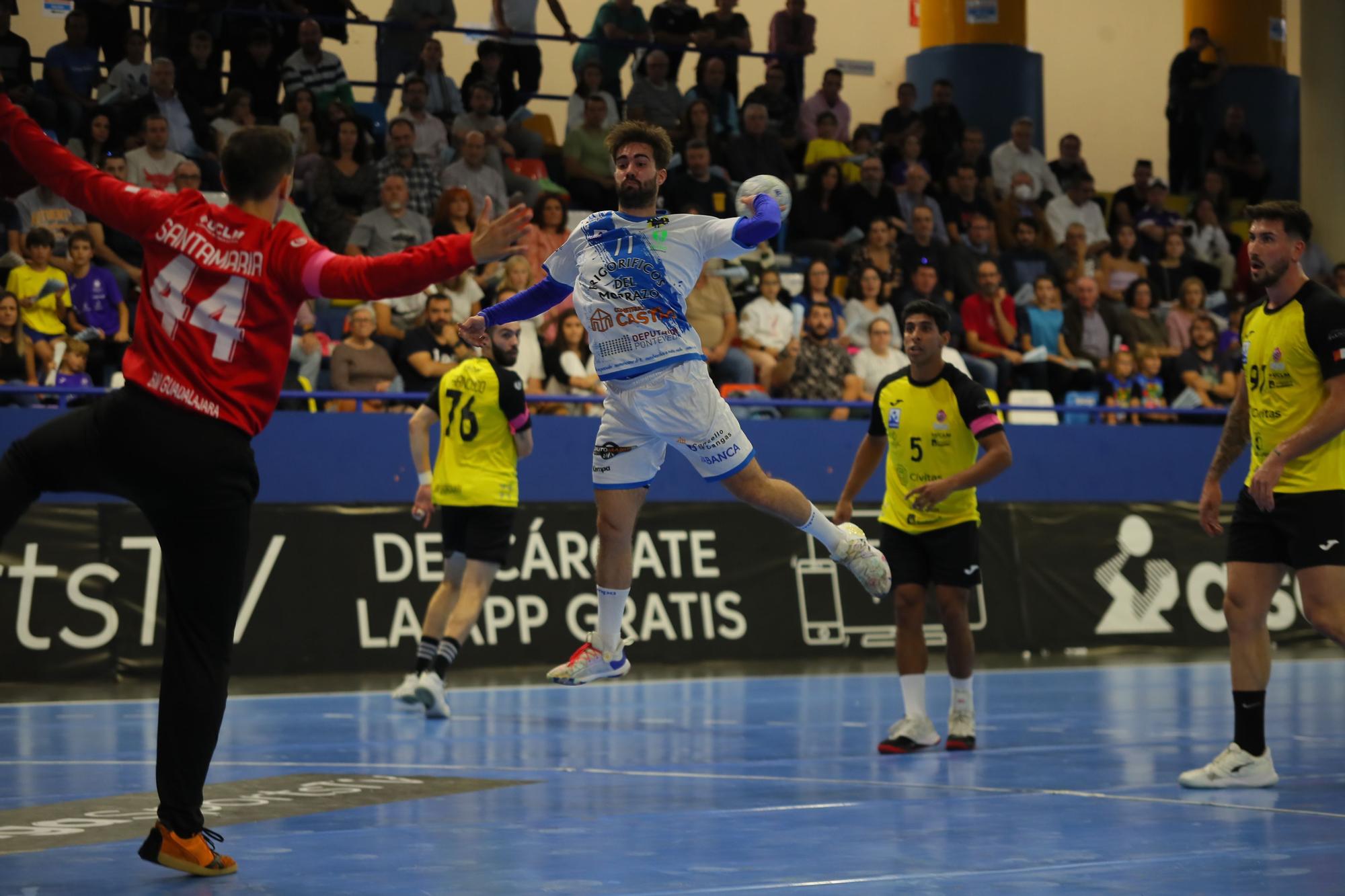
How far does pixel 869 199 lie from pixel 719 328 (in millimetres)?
3718

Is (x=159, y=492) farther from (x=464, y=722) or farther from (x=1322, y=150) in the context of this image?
(x=1322, y=150)

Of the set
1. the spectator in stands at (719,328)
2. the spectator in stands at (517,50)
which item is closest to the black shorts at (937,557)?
the spectator in stands at (719,328)

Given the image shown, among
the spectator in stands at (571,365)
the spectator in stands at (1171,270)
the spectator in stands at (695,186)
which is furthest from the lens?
the spectator in stands at (1171,270)

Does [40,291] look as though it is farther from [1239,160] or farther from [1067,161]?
[1239,160]

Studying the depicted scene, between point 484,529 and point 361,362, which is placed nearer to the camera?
point 484,529

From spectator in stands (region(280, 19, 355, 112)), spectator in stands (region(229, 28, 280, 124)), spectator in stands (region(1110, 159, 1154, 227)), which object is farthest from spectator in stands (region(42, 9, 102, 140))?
spectator in stands (region(1110, 159, 1154, 227))

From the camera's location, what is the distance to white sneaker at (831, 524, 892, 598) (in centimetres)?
778

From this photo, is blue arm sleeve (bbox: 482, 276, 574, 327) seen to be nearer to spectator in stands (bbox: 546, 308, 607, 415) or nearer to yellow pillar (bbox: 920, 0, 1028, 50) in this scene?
spectator in stands (bbox: 546, 308, 607, 415)

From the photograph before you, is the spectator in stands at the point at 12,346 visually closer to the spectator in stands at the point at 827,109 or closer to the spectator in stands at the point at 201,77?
the spectator in stands at the point at 201,77

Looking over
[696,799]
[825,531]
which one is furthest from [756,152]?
[696,799]

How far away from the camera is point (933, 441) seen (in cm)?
937

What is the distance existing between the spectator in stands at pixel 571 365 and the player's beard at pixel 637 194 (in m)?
8.19

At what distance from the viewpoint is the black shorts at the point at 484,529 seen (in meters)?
11.0

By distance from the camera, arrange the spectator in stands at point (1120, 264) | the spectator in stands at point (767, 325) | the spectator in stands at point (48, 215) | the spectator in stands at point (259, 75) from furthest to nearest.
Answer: the spectator in stands at point (1120, 264)
the spectator in stands at point (259, 75)
the spectator in stands at point (767, 325)
the spectator in stands at point (48, 215)
